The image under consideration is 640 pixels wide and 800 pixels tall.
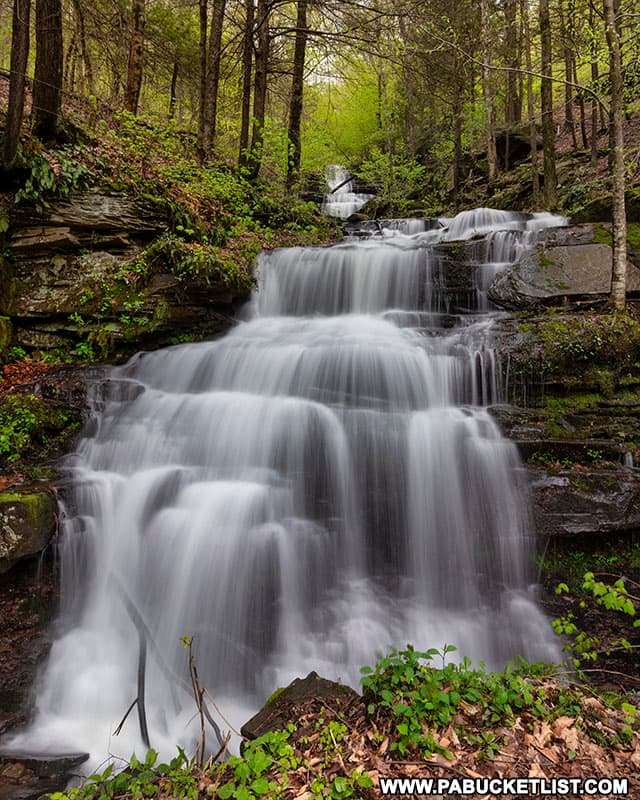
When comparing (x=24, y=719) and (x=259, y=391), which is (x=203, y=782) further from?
(x=259, y=391)

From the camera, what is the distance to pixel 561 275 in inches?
277

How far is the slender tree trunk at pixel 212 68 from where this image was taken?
10.6 m

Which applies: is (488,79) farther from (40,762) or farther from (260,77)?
(40,762)

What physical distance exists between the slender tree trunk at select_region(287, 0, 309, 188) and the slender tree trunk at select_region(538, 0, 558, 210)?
559 centimetres

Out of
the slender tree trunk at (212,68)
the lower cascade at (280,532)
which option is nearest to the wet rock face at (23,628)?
the lower cascade at (280,532)

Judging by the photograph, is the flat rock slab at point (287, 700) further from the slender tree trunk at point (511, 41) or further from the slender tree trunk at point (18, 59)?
the slender tree trunk at point (511, 41)

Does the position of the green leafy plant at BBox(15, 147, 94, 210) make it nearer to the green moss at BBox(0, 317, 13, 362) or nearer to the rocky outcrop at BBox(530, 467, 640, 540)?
the green moss at BBox(0, 317, 13, 362)

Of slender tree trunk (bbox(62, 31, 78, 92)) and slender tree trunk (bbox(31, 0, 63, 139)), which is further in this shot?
slender tree trunk (bbox(62, 31, 78, 92))

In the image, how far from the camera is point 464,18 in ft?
41.8

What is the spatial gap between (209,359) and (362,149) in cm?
2068

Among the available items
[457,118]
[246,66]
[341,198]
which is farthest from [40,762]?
[341,198]

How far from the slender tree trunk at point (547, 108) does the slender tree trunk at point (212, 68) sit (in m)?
7.45

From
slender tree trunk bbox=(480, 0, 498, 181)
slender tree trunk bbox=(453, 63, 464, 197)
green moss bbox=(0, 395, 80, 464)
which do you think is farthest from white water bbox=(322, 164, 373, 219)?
green moss bbox=(0, 395, 80, 464)

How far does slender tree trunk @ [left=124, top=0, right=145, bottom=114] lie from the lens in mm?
10211
